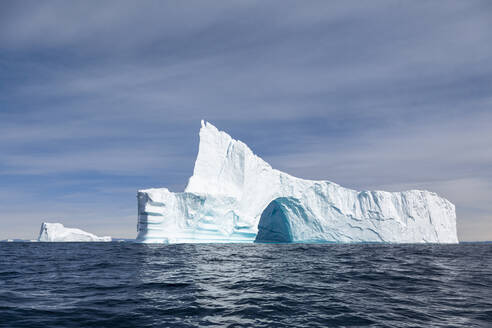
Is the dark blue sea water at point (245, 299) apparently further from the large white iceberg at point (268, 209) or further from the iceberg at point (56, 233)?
the iceberg at point (56, 233)

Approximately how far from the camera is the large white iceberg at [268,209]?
34.8m

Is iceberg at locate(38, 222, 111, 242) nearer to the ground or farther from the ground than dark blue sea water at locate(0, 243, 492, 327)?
nearer to the ground

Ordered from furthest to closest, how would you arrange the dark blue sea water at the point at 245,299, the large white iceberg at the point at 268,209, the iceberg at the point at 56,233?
the iceberg at the point at 56,233 → the large white iceberg at the point at 268,209 → the dark blue sea water at the point at 245,299

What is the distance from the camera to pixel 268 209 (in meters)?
45.4

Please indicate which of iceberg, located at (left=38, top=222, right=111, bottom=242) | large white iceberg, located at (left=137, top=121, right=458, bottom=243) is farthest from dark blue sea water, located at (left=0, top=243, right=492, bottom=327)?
iceberg, located at (left=38, top=222, right=111, bottom=242)

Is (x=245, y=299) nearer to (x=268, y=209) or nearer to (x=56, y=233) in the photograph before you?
(x=268, y=209)

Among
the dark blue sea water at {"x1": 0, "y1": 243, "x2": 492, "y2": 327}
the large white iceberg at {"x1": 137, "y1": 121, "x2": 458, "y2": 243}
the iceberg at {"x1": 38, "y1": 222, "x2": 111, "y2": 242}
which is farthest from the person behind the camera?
the iceberg at {"x1": 38, "y1": 222, "x2": 111, "y2": 242}

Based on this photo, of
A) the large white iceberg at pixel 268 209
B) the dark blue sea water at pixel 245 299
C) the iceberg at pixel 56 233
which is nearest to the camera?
the dark blue sea water at pixel 245 299

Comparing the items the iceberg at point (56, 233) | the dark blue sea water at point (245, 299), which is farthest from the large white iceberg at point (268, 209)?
the iceberg at point (56, 233)

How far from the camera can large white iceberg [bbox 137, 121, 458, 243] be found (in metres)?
34.8

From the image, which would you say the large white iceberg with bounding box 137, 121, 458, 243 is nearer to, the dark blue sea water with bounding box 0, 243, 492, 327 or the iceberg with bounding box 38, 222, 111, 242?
the dark blue sea water with bounding box 0, 243, 492, 327

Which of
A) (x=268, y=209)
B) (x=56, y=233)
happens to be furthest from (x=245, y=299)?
(x=56, y=233)

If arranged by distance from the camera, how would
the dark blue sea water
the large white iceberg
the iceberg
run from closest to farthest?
the dark blue sea water < the large white iceberg < the iceberg

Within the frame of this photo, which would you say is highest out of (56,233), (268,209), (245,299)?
(268,209)
